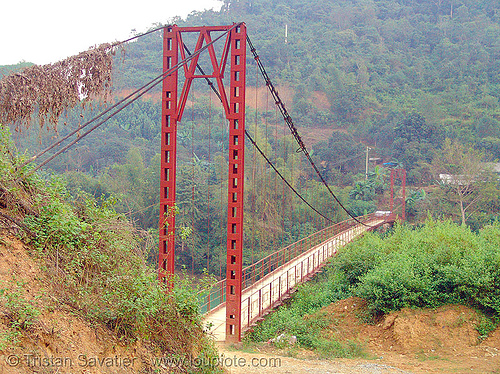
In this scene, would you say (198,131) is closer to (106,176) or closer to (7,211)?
(106,176)

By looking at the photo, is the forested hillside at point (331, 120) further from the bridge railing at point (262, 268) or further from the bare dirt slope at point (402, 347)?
the bare dirt slope at point (402, 347)

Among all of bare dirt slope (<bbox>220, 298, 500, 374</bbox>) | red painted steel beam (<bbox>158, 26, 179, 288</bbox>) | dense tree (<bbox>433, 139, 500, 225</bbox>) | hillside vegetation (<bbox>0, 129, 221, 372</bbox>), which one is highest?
red painted steel beam (<bbox>158, 26, 179, 288</bbox>)

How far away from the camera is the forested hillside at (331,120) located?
84.8 feet

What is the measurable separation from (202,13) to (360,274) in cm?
5614

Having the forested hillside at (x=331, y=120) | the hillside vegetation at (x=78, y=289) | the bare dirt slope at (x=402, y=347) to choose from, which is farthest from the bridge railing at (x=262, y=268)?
the bare dirt slope at (x=402, y=347)

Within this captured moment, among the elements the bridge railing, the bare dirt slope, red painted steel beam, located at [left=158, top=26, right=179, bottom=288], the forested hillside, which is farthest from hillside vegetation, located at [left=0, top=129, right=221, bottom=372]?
the forested hillside

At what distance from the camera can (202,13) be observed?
2391 inches

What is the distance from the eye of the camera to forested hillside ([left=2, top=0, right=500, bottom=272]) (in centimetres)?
2586

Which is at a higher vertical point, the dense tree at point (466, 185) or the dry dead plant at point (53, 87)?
the dry dead plant at point (53, 87)

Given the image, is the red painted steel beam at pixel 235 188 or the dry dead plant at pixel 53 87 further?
the red painted steel beam at pixel 235 188

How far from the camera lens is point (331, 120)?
Result: 148ft

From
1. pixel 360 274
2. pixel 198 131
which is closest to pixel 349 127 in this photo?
pixel 198 131

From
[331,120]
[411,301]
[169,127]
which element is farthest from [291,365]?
[331,120]

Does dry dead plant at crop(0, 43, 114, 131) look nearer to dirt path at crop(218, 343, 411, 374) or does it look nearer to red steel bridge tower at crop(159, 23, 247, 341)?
red steel bridge tower at crop(159, 23, 247, 341)
